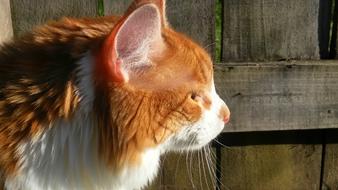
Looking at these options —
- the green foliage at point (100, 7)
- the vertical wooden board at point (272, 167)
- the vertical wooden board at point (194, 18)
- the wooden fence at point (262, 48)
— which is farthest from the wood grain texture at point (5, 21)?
the vertical wooden board at point (272, 167)

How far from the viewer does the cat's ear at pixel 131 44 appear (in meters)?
1.39

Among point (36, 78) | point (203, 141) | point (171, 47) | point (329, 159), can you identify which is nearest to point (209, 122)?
point (203, 141)

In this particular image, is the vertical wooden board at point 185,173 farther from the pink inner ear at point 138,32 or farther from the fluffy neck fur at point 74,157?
the pink inner ear at point 138,32

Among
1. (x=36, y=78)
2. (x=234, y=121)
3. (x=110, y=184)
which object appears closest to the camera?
(x=36, y=78)

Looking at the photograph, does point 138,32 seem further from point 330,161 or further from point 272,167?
point 330,161

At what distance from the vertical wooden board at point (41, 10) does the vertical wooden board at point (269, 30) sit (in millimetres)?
527

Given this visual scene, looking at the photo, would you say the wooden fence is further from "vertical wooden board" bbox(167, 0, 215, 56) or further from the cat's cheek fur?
the cat's cheek fur

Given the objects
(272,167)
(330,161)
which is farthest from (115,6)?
(330,161)

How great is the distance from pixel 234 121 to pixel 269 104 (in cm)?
15

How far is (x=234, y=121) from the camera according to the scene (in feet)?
7.30

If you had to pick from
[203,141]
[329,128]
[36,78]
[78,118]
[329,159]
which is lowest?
[329,159]

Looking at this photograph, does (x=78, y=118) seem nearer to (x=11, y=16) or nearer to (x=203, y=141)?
(x=203, y=141)

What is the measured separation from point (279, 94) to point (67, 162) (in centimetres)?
94

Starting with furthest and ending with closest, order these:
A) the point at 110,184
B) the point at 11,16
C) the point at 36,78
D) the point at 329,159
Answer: the point at 329,159 → the point at 11,16 → the point at 110,184 → the point at 36,78
